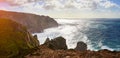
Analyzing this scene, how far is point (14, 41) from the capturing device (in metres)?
21.6

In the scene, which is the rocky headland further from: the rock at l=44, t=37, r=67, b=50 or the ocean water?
the ocean water

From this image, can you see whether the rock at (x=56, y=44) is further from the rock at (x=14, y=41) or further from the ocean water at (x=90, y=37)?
the ocean water at (x=90, y=37)

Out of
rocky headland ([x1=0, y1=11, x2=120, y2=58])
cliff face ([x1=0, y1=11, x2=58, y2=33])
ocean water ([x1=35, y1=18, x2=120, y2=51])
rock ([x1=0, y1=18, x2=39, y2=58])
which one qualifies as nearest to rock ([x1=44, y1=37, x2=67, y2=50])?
rocky headland ([x1=0, y1=11, x2=120, y2=58])

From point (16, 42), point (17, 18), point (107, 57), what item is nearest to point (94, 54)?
point (107, 57)

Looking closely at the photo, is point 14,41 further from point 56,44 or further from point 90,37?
point 90,37

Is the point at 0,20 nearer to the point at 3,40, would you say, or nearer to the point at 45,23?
the point at 3,40

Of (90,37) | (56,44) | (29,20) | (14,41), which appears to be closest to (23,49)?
(14,41)

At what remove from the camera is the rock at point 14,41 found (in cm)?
2039

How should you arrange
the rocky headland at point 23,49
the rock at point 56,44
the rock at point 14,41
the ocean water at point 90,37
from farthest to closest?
the ocean water at point 90,37 → the rock at point 56,44 → the rocky headland at point 23,49 → the rock at point 14,41

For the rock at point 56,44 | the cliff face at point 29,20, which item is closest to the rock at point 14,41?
the rock at point 56,44

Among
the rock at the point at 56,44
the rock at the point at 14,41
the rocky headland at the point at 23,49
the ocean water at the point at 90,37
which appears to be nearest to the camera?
the rock at the point at 14,41

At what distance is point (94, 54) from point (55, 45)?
7.44 m

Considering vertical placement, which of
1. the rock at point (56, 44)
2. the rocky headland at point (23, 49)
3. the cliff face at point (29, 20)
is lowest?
the cliff face at point (29, 20)

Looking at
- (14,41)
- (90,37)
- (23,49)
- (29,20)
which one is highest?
(14,41)
